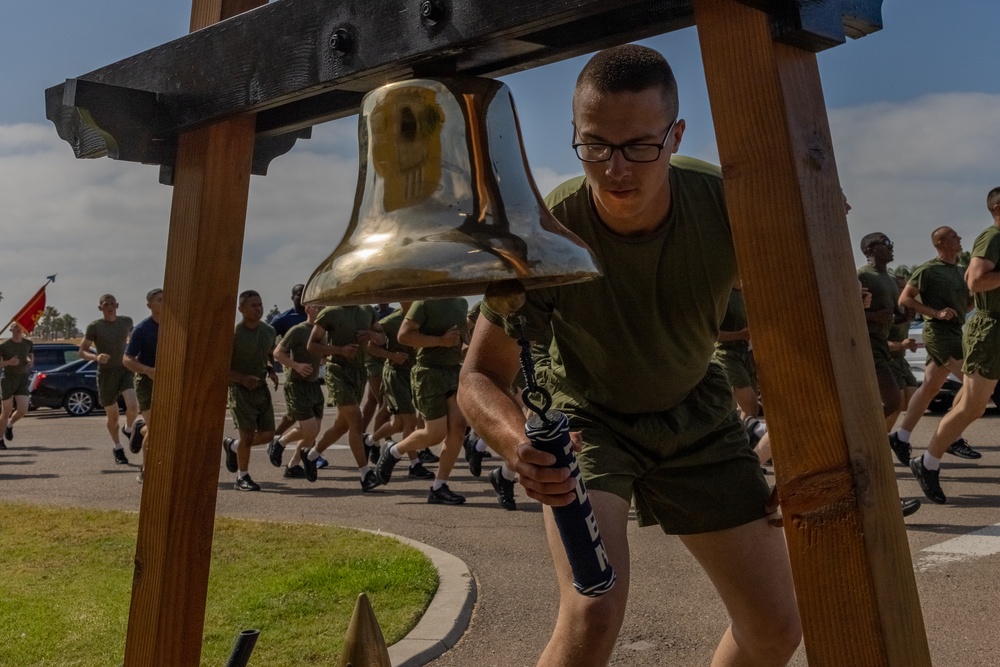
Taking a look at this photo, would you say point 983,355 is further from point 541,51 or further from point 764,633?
point 541,51

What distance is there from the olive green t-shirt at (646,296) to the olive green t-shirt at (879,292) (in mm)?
7057

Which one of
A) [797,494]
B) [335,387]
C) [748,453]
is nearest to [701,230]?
[748,453]

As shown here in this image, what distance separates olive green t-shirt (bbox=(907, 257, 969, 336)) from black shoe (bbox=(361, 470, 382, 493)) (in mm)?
5414

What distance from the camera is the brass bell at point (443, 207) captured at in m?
1.74

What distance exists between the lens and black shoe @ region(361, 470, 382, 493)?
34.2 feet

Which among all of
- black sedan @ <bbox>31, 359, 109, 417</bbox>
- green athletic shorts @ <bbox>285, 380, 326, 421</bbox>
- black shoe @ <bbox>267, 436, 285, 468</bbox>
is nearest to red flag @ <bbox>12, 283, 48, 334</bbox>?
black sedan @ <bbox>31, 359, 109, 417</bbox>

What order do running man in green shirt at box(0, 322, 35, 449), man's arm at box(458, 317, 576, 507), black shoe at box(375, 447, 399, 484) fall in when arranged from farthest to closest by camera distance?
1. running man in green shirt at box(0, 322, 35, 449)
2. black shoe at box(375, 447, 399, 484)
3. man's arm at box(458, 317, 576, 507)

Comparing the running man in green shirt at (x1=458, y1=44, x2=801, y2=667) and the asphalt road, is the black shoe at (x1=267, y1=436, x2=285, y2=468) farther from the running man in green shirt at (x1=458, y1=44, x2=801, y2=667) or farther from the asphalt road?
the running man in green shirt at (x1=458, y1=44, x2=801, y2=667)

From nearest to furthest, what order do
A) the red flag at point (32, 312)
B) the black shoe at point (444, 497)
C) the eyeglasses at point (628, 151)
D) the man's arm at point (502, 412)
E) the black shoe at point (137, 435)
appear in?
the man's arm at point (502, 412)
the eyeglasses at point (628, 151)
the black shoe at point (444, 497)
the black shoe at point (137, 435)
the red flag at point (32, 312)

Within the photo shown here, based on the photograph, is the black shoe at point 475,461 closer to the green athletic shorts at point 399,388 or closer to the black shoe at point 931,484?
the green athletic shorts at point 399,388

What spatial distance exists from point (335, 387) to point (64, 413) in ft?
66.9

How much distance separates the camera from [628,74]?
231cm

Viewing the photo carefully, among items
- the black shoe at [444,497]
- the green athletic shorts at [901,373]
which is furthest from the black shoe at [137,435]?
the green athletic shorts at [901,373]

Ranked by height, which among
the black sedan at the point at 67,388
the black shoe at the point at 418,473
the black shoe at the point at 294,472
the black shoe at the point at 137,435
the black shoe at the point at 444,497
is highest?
the black sedan at the point at 67,388
